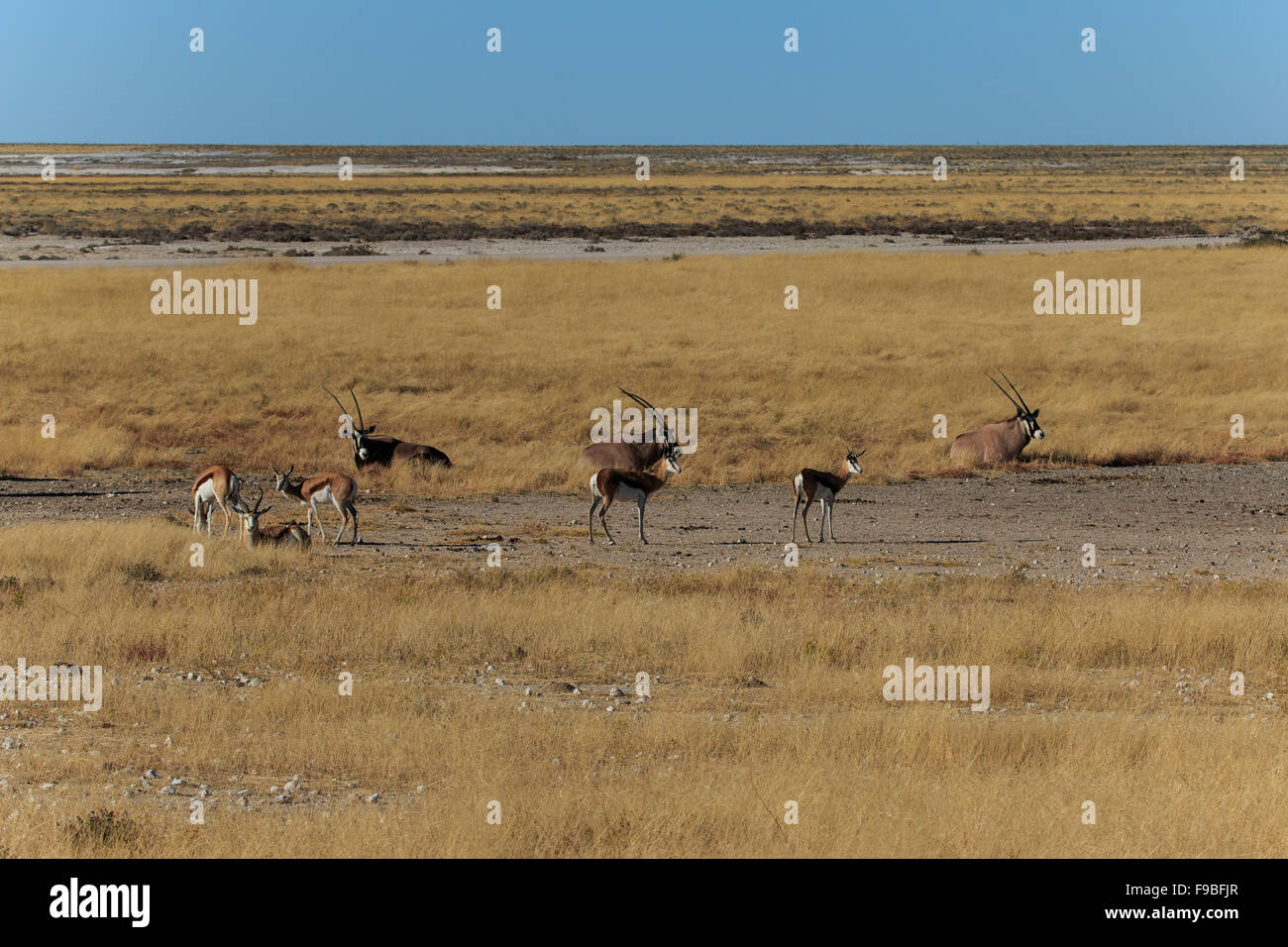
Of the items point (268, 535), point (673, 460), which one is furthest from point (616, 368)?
point (268, 535)

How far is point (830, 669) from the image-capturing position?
8.80 meters

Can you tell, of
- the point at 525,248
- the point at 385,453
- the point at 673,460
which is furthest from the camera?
the point at 525,248

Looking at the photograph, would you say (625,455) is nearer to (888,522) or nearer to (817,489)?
(888,522)

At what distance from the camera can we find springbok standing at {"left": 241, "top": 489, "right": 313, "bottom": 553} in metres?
12.7

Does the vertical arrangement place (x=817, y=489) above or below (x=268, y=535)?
above

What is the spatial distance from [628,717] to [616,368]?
17119 millimetres

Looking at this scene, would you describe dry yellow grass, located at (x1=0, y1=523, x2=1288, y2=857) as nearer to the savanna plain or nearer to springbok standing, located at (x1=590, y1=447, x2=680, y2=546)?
the savanna plain

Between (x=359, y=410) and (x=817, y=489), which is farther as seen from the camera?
(x=359, y=410)

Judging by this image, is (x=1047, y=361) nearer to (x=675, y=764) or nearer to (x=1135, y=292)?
(x=1135, y=292)

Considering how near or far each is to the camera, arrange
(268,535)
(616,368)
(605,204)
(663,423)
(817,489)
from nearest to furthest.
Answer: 1. (268,535)
2. (817,489)
3. (663,423)
4. (616,368)
5. (605,204)

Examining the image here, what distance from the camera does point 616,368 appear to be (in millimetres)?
24469

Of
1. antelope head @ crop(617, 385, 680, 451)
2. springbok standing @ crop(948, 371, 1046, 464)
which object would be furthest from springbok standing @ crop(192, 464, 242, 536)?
springbok standing @ crop(948, 371, 1046, 464)

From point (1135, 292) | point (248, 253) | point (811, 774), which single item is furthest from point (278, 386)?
point (248, 253)

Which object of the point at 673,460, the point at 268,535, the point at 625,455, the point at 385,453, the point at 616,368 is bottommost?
the point at 268,535
